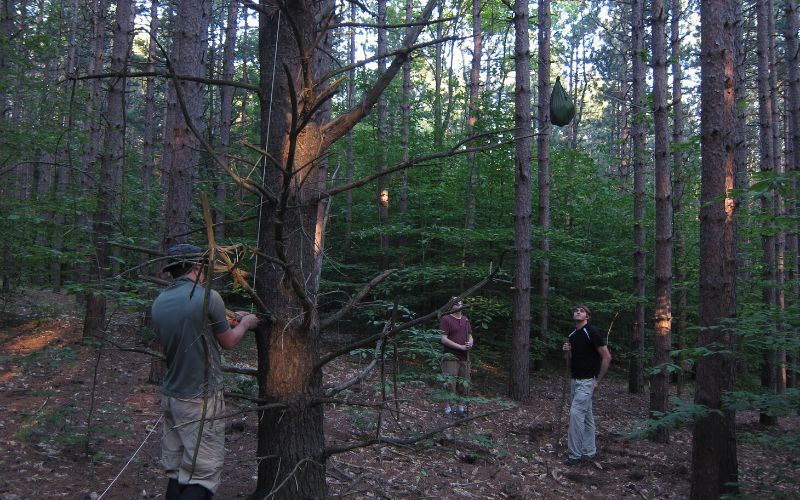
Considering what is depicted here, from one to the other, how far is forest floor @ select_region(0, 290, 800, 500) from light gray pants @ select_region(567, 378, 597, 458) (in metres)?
0.24

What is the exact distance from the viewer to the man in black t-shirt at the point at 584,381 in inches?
291

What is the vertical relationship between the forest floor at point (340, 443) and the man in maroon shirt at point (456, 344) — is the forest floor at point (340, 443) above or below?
below

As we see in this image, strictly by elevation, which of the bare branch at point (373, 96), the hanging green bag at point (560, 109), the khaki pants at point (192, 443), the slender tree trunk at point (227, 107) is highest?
the slender tree trunk at point (227, 107)

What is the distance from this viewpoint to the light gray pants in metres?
7.42

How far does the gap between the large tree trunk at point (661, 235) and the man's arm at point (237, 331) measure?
306 inches

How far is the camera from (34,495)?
4.38 m

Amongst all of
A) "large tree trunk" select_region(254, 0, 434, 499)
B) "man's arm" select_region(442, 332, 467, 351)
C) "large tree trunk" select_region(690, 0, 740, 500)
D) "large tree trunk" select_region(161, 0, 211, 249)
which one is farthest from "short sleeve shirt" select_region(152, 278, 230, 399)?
"man's arm" select_region(442, 332, 467, 351)

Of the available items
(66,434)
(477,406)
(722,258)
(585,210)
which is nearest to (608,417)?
(477,406)

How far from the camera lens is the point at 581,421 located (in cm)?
746

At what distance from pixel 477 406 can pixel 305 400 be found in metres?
7.48

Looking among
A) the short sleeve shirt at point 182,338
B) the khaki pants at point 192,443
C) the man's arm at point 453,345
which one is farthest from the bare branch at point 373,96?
the man's arm at point 453,345

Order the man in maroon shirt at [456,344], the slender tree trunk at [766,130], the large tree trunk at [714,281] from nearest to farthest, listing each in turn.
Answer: the large tree trunk at [714,281] < the man in maroon shirt at [456,344] < the slender tree trunk at [766,130]

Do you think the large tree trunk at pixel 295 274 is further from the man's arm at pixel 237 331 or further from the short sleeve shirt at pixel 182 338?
the short sleeve shirt at pixel 182 338

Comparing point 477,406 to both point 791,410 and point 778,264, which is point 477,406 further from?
point 778,264
